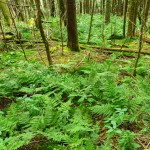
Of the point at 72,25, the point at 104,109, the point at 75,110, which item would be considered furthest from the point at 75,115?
the point at 72,25

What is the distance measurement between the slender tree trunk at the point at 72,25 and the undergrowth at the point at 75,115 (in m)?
2.45

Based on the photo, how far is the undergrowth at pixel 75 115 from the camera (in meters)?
2.89

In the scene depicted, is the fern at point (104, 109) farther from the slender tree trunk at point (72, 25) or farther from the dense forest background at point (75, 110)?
the slender tree trunk at point (72, 25)

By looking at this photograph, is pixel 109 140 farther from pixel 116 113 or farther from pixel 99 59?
pixel 99 59

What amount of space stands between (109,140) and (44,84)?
6.86ft

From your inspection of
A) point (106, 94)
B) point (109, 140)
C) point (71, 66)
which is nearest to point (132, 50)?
point (71, 66)

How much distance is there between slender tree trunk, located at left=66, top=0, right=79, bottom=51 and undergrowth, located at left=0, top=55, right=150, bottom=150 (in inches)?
96.4

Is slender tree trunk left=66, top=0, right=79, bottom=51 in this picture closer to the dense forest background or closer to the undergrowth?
the dense forest background

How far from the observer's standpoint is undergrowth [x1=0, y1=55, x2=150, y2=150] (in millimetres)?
2891

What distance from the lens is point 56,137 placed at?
2.88m

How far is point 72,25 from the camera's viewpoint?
6949 millimetres

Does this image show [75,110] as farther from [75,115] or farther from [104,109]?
[104,109]

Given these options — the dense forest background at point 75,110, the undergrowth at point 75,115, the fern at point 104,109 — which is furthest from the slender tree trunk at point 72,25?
the fern at point 104,109

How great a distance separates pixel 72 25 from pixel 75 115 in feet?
13.8
